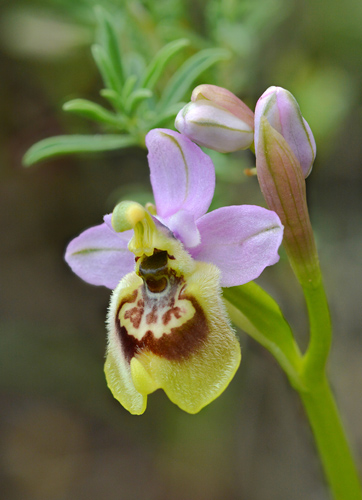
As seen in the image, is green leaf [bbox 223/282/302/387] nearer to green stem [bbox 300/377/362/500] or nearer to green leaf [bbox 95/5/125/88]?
green stem [bbox 300/377/362/500]

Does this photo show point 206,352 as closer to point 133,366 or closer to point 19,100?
point 133,366

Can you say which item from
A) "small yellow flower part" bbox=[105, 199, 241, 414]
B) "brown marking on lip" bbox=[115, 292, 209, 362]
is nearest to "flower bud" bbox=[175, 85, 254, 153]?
"small yellow flower part" bbox=[105, 199, 241, 414]

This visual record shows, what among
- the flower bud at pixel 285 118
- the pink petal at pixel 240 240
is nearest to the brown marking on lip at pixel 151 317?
the pink petal at pixel 240 240

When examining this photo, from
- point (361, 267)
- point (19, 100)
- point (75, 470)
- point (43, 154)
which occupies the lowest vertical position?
point (75, 470)

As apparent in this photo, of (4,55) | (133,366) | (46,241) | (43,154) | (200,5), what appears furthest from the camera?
(46,241)

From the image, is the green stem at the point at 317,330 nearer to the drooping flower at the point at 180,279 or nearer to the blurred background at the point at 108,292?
the drooping flower at the point at 180,279

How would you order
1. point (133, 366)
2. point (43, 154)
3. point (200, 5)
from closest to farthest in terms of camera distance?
1. point (133, 366)
2. point (43, 154)
3. point (200, 5)

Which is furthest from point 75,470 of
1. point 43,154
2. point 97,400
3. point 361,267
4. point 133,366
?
point 133,366
